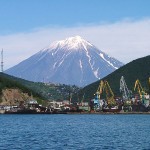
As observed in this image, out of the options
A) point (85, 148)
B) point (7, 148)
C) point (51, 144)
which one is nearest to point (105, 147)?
point (85, 148)

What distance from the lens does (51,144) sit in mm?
92625

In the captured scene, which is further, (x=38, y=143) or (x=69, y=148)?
(x=38, y=143)

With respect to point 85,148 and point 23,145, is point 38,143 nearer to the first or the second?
point 23,145

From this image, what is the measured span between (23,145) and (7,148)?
20.7 feet

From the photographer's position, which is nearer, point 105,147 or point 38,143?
point 105,147

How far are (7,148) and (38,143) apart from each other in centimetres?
1098

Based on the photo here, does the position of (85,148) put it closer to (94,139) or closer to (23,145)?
(23,145)

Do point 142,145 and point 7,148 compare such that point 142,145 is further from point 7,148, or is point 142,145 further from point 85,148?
point 7,148

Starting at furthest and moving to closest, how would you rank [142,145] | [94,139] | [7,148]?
[94,139]
[142,145]
[7,148]

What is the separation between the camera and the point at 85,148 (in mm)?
85500

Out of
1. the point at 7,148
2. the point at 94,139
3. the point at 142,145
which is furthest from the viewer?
the point at 94,139

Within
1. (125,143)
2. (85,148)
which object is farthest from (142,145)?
(85,148)

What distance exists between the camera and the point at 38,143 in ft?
311

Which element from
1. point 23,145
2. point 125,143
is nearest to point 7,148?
point 23,145
